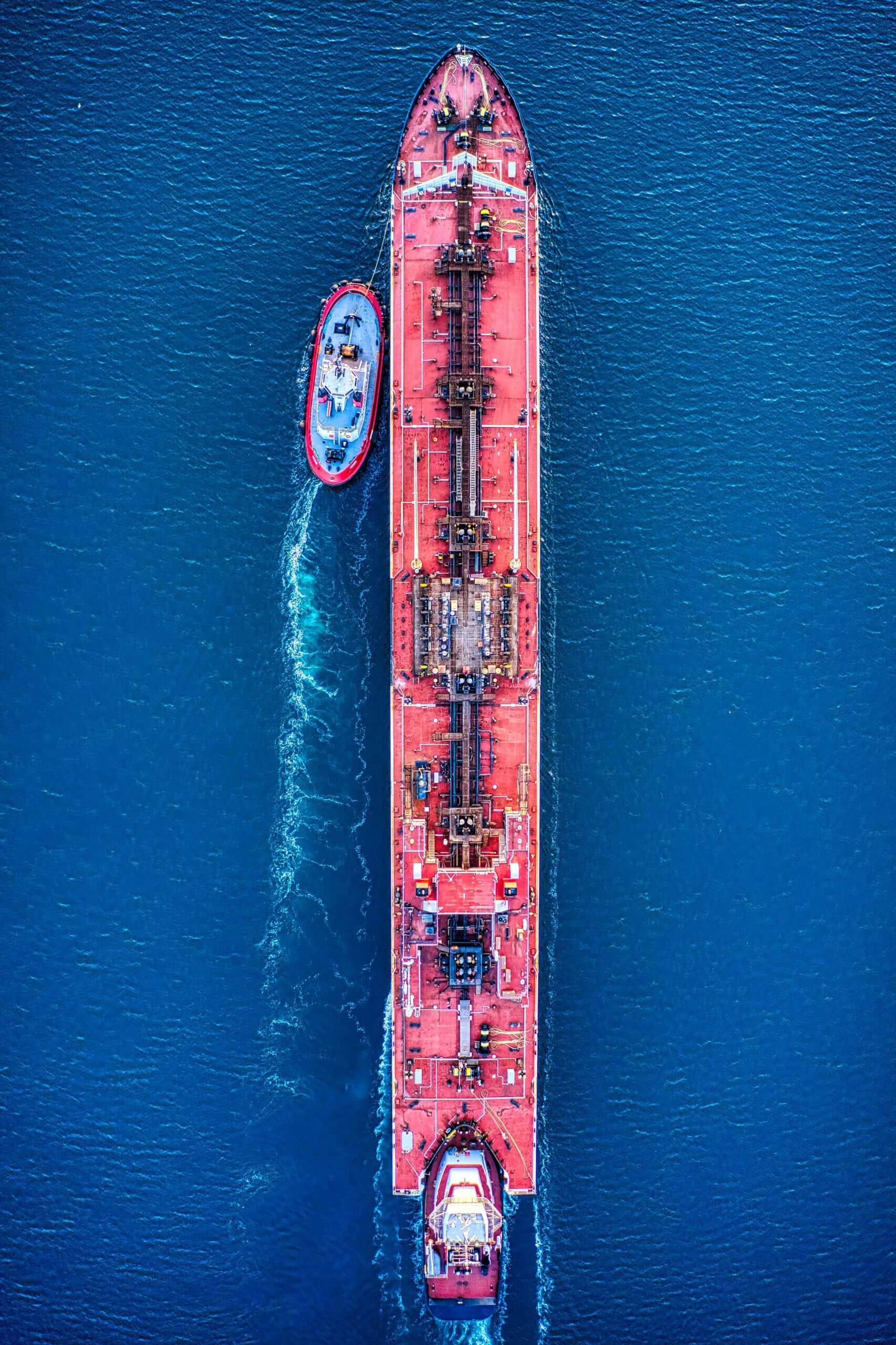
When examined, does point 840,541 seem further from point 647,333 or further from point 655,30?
point 655,30

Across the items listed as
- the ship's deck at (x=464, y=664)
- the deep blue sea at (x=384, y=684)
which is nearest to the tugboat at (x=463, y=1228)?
the ship's deck at (x=464, y=664)

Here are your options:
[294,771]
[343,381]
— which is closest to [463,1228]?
[294,771]

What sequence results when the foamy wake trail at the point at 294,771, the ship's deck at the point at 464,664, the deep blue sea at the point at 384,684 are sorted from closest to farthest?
the ship's deck at the point at 464,664 → the deep blue sea at the point at 384,684 → the foamy wake trail at the point at 294,771

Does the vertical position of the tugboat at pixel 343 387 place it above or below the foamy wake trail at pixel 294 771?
above

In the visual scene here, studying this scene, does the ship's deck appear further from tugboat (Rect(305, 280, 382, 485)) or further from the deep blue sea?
tugboat (Rect(305, 280, 382, 485))

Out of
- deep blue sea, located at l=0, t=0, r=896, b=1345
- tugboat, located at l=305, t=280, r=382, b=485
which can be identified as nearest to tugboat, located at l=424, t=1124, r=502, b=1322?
deep blue sea, located at l=0, t=0, r=896, b=1345

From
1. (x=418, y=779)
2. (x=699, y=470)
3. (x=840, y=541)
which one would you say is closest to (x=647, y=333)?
(x=699, y=470)

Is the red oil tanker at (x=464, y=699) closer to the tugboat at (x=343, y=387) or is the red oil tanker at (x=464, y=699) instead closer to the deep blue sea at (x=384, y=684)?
the deep blue sea at (x=384, y=684)

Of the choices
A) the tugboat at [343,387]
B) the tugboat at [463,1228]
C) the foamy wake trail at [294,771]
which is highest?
the tugboat at [343,387]
